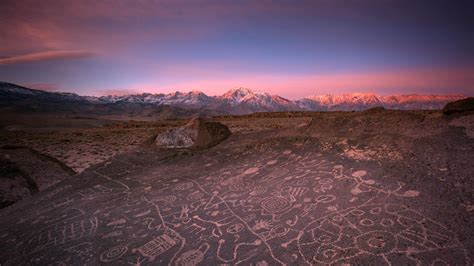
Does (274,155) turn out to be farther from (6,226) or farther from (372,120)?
(6,226)

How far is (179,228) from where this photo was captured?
522 cm

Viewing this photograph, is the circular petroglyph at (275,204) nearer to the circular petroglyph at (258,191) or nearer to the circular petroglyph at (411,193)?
the circular petroglyph at (258,191)

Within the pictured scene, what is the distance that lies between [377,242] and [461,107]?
473 centimetres

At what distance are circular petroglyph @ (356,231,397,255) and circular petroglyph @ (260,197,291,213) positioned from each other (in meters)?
1.53

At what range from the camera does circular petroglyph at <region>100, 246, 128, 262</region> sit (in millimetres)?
4616

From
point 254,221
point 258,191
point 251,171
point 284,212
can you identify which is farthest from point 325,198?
point 251,171

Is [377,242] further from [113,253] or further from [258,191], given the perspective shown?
[113,253]

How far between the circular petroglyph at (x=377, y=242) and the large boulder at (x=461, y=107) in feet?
14.5

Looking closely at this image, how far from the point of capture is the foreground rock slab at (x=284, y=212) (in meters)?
3.81

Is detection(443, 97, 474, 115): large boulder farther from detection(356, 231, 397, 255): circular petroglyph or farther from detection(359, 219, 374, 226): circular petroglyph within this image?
detection(356, 231, 397, 255): circular petroglyph

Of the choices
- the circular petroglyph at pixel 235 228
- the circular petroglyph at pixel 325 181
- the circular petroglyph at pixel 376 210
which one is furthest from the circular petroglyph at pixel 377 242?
the circular petroglyph at pixel 235 228

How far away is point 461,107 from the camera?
638cm

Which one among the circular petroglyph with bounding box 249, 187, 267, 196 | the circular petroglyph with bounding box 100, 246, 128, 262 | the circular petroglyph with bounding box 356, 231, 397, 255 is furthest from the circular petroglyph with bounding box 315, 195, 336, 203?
the circular petroglyph with bounding box 100, 246, 128, 262

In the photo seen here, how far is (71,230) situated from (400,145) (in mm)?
7336
